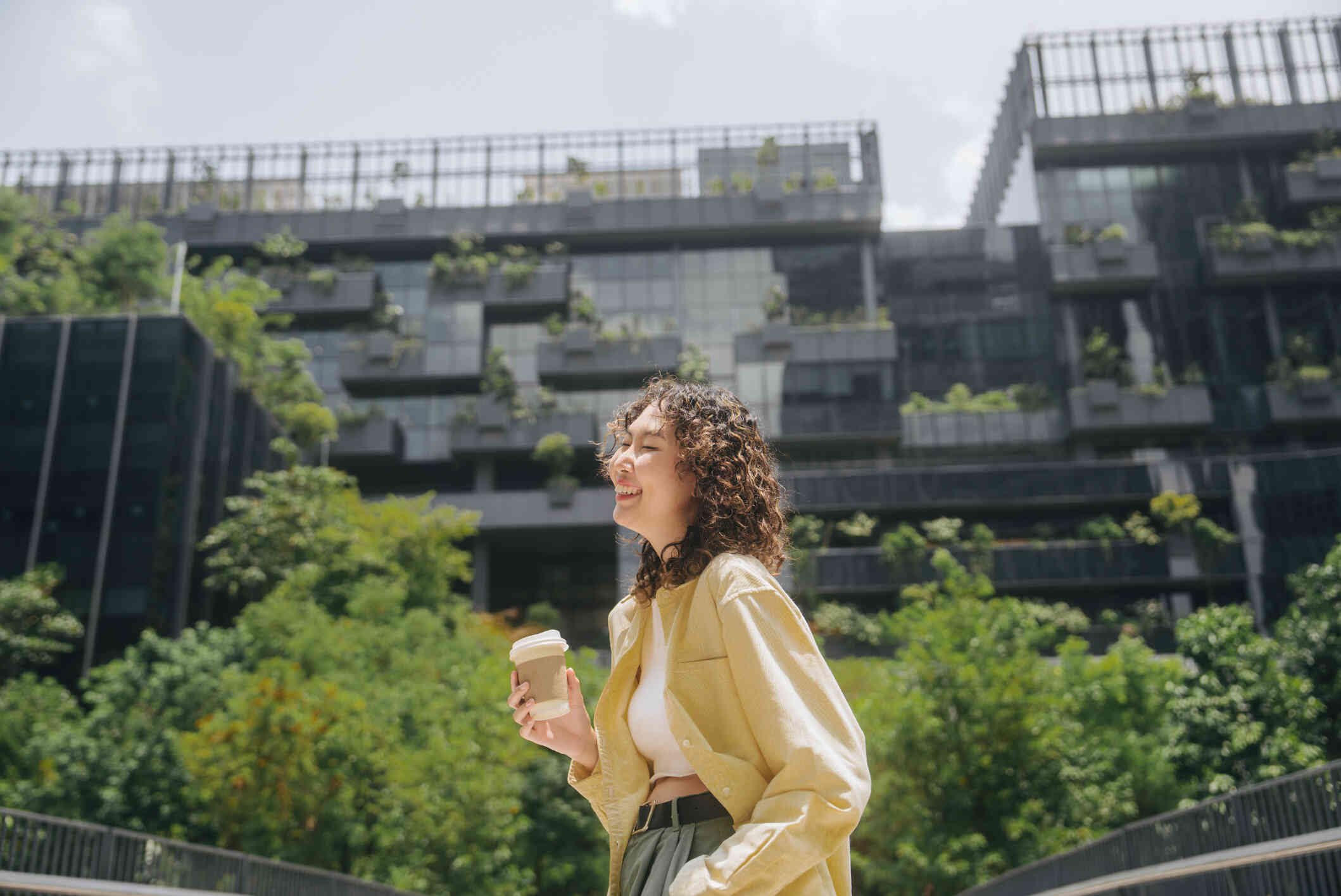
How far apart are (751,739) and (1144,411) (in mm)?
44841

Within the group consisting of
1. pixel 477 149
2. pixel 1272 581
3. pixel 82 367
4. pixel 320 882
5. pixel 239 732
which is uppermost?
pixel 477 149

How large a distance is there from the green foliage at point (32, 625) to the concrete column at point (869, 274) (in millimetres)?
33307

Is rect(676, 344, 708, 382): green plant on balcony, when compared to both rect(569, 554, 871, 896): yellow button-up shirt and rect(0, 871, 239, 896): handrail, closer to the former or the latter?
rect(0, 871, 239, 896): handrail

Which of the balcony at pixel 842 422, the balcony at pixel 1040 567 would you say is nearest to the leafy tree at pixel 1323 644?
the balcony at pixel 1040 567

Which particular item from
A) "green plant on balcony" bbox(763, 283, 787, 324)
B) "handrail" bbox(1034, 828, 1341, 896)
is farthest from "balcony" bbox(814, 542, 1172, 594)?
"handrail" bbox(1034, 828, 1341, 896)

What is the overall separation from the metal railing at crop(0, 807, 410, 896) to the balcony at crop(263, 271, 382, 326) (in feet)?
126

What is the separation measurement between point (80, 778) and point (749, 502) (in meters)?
20.7

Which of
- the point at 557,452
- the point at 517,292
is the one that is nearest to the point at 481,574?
the point at 557,452

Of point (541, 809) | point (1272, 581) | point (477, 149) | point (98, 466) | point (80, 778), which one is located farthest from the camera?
point (477, 149)

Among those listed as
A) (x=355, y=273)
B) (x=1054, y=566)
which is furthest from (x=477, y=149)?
(x=1054, y=566)

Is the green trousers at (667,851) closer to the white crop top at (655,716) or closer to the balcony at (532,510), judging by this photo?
the white crop top at (655,716)

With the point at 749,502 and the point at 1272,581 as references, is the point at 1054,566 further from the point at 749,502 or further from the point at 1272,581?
the point at 749,502

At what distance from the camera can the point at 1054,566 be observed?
37438 millimetres

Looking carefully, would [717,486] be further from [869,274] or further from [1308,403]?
[1308,403]
